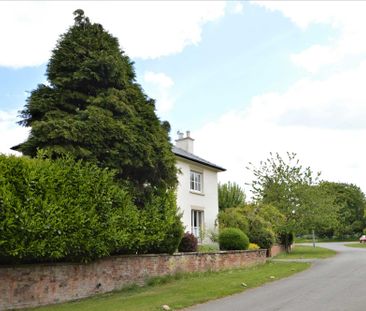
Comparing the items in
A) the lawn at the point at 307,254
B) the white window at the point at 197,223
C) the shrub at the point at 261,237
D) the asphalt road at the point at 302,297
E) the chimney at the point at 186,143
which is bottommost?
the asphalt road at the point at 302,297

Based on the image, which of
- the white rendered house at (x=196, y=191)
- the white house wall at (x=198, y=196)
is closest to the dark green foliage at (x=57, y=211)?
the white house wall at (x=198, y=196)

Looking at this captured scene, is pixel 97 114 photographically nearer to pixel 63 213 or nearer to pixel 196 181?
pixel 63 213

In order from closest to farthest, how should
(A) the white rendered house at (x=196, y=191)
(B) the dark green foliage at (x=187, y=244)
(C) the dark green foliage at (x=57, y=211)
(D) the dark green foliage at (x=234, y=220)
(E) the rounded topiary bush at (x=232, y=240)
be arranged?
(C) the dark green foliage at (x=57, y=211) < (B) the dark green foliage at (x=187, y=244) < (E) the rounded topiary bush at (x=232, y=240) < (A) the white rendered house at (x=196, y=191) < (D) the dark green foliage at (x=234, y=220)

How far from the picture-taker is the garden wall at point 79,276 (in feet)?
38.6

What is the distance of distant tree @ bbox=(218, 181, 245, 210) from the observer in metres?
46.4

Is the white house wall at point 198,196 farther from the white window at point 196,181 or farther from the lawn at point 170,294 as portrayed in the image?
the lawn at point 170,294

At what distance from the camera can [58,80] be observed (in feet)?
51.6

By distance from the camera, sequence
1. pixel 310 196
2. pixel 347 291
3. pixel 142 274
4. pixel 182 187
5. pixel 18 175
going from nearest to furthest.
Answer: pixel 18 175 < pixel 347 291 < pixel 142 274 < pixel 182 187 < pixel 310 196

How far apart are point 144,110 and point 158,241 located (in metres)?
5.15

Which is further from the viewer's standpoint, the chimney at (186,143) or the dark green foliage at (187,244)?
the chimney at (186,143)

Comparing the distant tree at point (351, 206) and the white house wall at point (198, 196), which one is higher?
the distant tree at point (351, 206)

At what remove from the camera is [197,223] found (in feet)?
101

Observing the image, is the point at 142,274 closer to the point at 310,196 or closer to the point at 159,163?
the point at 159,163

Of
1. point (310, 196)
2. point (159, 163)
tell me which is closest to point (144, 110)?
point (159, 163)
